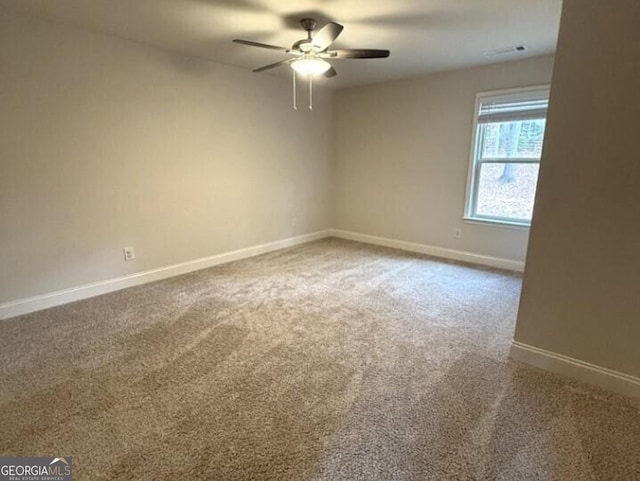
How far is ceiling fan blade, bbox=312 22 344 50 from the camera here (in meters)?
2.26

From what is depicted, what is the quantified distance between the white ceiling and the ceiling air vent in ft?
0.22

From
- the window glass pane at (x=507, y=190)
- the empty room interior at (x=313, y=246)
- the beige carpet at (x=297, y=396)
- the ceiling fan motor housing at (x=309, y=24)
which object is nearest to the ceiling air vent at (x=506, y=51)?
the empty room interior at (x=313, y=246)

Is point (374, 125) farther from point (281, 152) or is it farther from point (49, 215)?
point (49, 215)

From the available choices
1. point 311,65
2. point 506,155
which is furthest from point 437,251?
point 311,65

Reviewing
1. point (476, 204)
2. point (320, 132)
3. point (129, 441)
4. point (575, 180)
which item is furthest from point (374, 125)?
point (129, 441)

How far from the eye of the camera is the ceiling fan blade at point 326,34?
7.43ft

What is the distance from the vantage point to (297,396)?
1.86 m

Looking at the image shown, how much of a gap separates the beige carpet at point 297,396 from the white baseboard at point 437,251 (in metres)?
1.12

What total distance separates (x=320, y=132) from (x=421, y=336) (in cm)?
372

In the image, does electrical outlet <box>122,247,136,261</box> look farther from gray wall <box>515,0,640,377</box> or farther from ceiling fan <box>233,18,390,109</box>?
gray wall <box>515,0,640,377</box>

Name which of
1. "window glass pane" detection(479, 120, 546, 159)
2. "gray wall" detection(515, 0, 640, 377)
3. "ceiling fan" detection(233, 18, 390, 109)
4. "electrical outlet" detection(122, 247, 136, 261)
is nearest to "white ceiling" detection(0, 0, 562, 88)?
"ceiling fan" detection(233, 18, 390, 109)

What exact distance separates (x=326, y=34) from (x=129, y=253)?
273 centimetres

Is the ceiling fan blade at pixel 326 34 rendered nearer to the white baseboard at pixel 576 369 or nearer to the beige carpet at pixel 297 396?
the beige carpet at pixel 297 396

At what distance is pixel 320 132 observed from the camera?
207 inches
